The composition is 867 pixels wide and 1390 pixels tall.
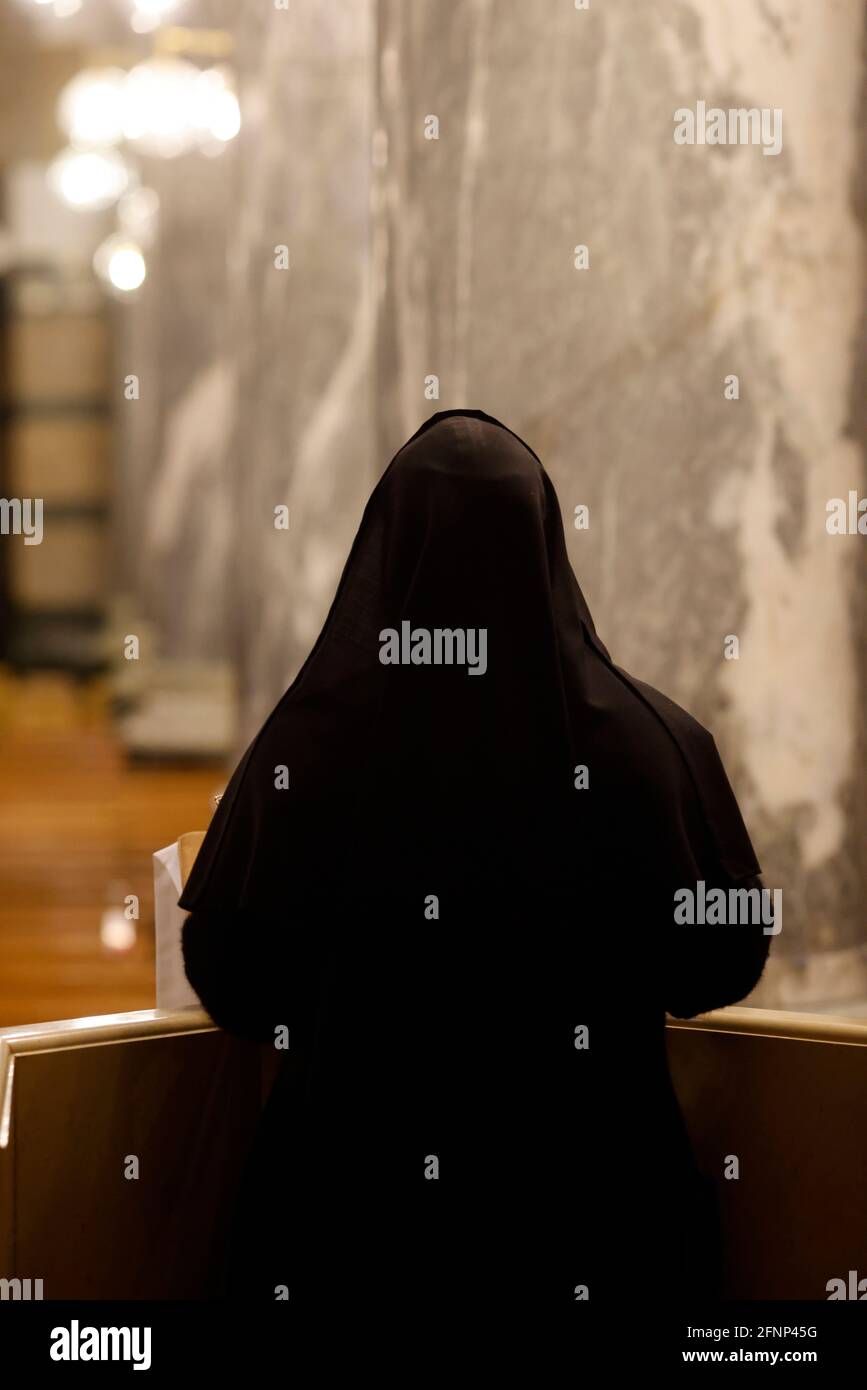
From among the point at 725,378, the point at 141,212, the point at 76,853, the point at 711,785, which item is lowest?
the point at 76,853

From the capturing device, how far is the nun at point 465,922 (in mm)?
1417

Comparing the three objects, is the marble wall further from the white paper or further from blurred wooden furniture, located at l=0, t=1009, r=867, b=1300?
the white paper

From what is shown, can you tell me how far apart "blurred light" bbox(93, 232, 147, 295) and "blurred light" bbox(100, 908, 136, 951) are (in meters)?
6.75

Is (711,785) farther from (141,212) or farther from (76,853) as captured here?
(141,212)

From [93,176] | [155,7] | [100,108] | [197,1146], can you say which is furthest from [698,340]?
[93,176]

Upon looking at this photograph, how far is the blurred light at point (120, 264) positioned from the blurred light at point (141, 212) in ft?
0.33

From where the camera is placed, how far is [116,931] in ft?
14.8

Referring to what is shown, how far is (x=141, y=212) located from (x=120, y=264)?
1.63ft

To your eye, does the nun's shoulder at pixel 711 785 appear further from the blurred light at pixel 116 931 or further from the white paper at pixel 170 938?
the blurred light at pixel 116 931

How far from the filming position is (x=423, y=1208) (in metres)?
1.45

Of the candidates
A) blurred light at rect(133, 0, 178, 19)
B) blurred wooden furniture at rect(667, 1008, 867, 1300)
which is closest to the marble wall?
blurred wooden furniture at rect(667, 1008, 867, 1300)

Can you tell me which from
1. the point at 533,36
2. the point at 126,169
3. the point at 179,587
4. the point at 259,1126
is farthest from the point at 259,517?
the point at 126,169
